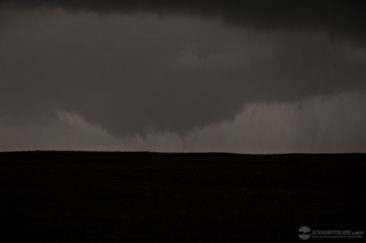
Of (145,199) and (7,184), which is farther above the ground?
(7,184)

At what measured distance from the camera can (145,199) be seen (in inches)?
1517

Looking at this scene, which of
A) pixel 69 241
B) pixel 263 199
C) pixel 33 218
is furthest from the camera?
pixel 263 199

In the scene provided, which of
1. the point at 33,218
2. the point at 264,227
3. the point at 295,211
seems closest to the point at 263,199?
the point at 295,211

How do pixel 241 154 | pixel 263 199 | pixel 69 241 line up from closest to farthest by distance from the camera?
pixel 69 241
pixel 263 199
pixel 241 154

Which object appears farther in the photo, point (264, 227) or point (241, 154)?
point (241, 154)

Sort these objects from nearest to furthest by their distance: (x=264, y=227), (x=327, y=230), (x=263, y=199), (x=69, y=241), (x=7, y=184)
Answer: (x=69, y=241) < (x=327, y=230) < (x=264, y=227) < (x=263, y=199) < (x=7, y=184)

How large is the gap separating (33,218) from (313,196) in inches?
941

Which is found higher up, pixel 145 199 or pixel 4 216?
pixel 145 199

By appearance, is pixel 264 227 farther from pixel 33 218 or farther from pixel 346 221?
pixel 33 218

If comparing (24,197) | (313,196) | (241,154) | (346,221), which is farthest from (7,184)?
(241,154)

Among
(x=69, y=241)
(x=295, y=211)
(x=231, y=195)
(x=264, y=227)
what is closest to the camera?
(x=69, y=241)

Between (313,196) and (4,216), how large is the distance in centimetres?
2549

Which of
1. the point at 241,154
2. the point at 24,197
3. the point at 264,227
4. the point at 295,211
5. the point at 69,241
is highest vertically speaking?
the point at 241,154

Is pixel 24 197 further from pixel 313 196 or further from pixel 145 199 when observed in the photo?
pixel 313 196
